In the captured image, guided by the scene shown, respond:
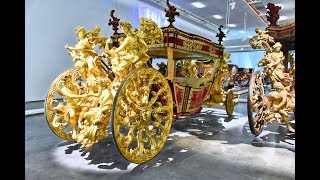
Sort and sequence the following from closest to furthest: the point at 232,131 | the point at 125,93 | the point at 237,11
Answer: the point at 125,93
the point at 232,131
the point at 237,11

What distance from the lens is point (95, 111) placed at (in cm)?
236

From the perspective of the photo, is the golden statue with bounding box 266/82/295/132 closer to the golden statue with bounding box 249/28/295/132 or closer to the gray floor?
the golden statue with bounding box 249/28/295/132

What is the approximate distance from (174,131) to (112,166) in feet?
5.25

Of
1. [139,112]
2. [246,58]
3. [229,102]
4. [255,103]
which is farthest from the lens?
[246,58]

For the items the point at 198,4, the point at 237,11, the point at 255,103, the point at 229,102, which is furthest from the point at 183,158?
the point at 237,11

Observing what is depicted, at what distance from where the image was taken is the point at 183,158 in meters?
2.54

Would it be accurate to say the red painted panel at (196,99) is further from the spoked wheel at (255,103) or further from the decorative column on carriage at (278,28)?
the decorative column on carriage at (278,28)

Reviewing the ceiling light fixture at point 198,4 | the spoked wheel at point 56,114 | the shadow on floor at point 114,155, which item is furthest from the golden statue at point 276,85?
the ceiling light fixture at point 198,4

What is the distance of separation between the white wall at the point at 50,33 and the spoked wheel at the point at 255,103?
4.30 metres

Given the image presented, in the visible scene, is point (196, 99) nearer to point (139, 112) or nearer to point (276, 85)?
point (276, 85)

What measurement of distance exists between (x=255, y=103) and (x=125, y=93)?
1.76 m

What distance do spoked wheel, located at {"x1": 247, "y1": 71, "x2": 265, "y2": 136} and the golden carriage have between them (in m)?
0.80

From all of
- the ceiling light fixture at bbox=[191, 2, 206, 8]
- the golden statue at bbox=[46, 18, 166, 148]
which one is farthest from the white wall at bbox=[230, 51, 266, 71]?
the golden statue at bbox=[46, 18, 166, 148]

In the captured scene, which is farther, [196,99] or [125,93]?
[196,99]
